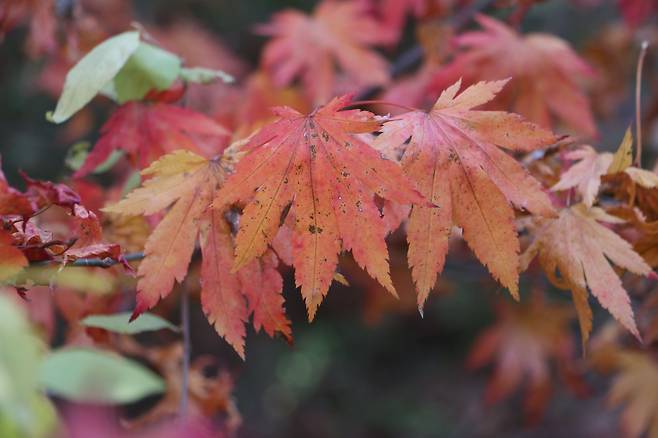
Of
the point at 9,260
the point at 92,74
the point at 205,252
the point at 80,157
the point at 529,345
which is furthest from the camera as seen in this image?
the point at 529,345

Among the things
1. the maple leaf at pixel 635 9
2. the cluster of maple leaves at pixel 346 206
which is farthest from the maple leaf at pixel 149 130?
the maple leaf at pixel 635 9

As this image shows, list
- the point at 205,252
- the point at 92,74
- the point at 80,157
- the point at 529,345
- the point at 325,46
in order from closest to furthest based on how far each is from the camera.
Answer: the point at 205,252, the point at 92,74, the point at 80,157, the point at 325,46, the point at 529,345

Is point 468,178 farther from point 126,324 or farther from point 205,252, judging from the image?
point 126,324

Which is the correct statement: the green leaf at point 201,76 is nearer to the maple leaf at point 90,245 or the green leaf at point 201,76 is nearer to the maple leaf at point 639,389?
the maple leaf at point 90,245

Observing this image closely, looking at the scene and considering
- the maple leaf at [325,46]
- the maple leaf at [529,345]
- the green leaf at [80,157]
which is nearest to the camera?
the green leaf at [80,157]

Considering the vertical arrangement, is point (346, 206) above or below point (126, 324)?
above

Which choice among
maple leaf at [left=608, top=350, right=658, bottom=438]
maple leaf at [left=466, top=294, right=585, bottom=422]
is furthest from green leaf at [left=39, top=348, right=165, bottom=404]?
maple leaf at [left=466, top=294, right=585, bottom=422]

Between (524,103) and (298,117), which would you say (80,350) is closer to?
(298,117)

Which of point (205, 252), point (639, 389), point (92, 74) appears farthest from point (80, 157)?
point (639, 389)
